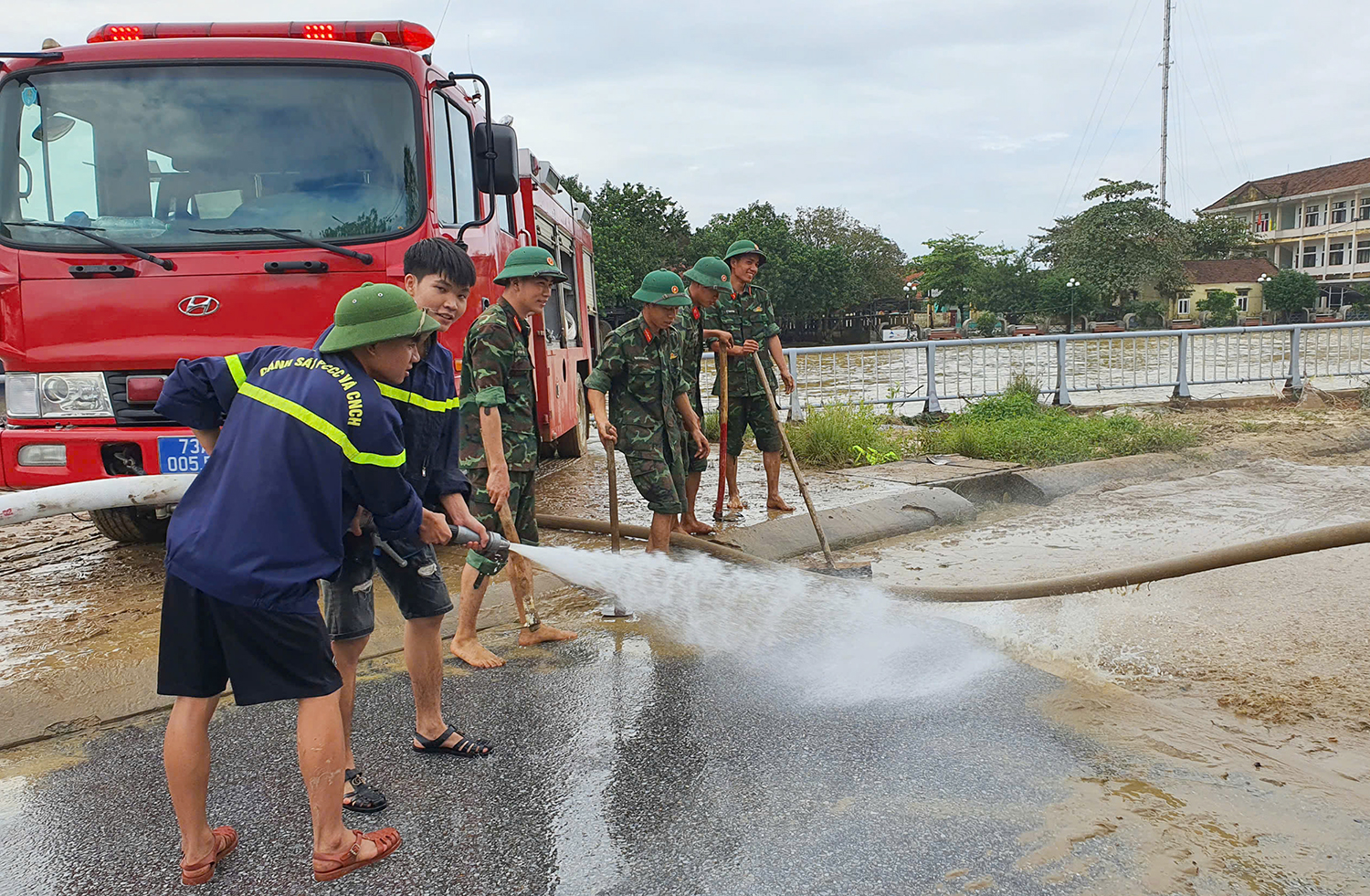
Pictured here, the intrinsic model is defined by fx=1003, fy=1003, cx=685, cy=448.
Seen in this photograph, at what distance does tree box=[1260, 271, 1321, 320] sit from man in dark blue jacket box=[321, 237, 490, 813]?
63.1m

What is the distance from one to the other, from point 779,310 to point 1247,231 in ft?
115

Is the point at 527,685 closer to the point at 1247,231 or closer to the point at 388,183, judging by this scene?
the point at 388,183

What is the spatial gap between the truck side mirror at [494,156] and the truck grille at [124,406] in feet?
6.52

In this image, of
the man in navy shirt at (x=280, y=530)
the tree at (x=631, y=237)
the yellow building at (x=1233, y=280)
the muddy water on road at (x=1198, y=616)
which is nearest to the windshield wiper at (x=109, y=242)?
the man in navy shirt at (x=280, y=530)

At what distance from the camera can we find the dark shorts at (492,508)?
163 inches

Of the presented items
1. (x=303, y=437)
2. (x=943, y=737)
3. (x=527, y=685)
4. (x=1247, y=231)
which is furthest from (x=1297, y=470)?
(x=1247, y=231)

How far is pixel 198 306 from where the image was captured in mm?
4848

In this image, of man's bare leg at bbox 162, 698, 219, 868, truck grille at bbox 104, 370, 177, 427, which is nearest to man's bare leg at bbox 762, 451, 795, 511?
truck grille at bbox 104, 370, 177, 427

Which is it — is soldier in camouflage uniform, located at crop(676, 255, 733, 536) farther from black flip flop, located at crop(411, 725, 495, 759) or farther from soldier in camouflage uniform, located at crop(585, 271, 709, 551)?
black flip flop, located at crop(411, 725, 495, 759)

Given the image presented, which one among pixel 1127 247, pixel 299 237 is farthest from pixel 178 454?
pixel 1127 247

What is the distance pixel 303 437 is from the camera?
7.94 feet

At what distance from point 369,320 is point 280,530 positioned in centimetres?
56

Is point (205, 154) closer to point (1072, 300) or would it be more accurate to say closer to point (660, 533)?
point (660, 533)

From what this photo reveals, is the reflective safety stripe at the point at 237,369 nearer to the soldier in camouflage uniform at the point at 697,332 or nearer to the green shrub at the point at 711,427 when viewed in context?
the soldier in camouflage uniform at the point at 697,332
